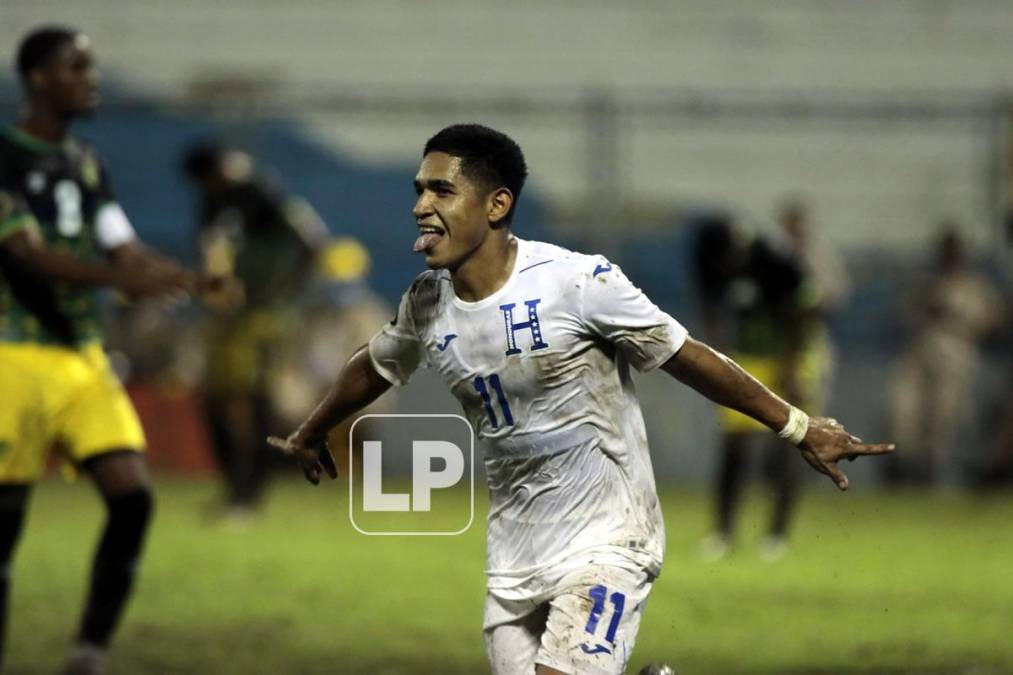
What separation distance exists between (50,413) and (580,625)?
303 centimetres

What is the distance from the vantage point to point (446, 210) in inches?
200

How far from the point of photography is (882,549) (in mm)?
12398

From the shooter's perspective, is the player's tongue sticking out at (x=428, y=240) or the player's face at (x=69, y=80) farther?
the player's face at (x=69, y=80)

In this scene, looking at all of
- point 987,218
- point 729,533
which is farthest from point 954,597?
→ point 987,218

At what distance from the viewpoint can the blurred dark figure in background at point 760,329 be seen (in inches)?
473

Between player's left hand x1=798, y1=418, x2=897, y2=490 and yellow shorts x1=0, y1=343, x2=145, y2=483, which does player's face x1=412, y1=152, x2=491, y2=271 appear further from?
yellow shorts x1=0, y1=343, x2=145, y2=483

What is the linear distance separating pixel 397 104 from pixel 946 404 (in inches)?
210

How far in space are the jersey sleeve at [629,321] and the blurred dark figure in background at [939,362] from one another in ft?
39.1

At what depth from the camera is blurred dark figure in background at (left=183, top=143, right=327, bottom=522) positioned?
13.7 meters

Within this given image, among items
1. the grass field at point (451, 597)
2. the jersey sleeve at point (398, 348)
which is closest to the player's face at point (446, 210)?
the jersey sleeve at point (398, 348)

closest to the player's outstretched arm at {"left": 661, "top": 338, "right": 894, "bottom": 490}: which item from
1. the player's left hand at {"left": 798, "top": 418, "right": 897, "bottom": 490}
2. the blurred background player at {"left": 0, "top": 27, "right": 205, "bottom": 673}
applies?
the player's left hand at {"left": 798, "top": 418, "right": 897, "bottom": 490}

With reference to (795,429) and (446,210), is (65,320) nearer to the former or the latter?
(446,210)

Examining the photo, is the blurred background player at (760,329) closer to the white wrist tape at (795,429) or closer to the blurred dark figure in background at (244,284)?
the blurred dark figure in background at (244,284)

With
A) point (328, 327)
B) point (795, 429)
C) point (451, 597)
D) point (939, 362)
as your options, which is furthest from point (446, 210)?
point (939, 362)
